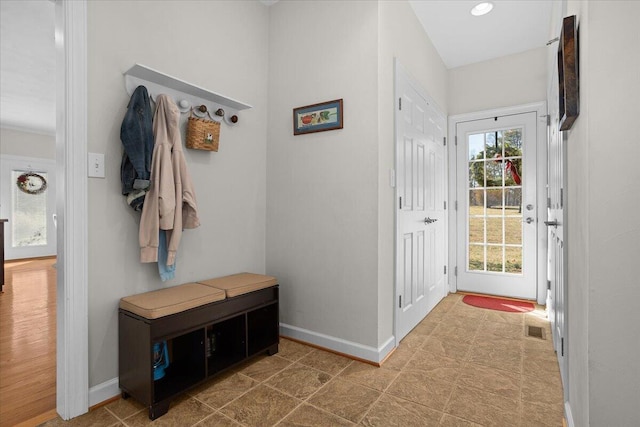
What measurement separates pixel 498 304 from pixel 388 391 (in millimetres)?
2233

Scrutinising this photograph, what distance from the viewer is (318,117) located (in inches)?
95.0

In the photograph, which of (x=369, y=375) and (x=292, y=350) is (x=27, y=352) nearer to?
(x=292, y=350)

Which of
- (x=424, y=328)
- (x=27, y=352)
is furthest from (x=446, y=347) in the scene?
(x=27, y=352)

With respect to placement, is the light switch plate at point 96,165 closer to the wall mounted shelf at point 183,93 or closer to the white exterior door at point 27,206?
the wall mounted shelf at point 183,93

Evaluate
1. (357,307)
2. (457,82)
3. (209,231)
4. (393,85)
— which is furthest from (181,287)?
(457,82)

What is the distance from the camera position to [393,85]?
2.39 m

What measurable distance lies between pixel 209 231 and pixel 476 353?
2061 mm

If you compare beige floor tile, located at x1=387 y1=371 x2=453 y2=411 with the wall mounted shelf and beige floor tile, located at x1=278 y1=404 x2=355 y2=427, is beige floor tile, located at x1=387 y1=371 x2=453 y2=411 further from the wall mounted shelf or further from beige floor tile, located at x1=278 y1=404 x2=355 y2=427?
the wall mounted shelf

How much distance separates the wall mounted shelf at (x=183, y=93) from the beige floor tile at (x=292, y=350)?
1.69 m

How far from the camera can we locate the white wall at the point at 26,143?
21.2ft

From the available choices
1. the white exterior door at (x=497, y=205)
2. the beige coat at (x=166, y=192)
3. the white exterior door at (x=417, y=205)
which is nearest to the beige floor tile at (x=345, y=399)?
the white exterior door at (x=417, y=205)

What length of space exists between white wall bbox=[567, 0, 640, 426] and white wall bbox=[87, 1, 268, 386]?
2.03m

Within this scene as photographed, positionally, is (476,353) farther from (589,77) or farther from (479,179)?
(479,179)

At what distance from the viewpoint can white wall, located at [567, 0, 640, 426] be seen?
0.95 meters
